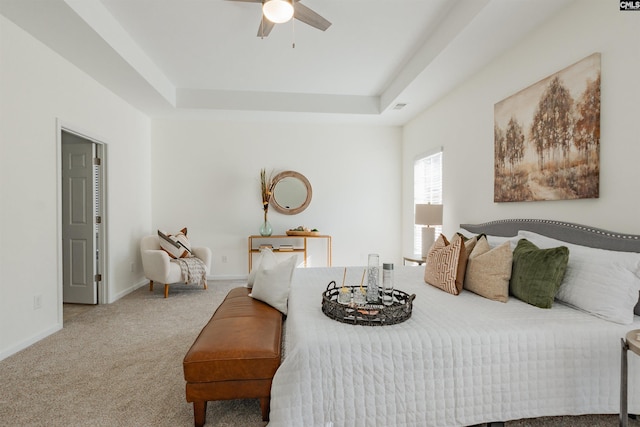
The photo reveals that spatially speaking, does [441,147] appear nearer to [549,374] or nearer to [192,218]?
[549,374]

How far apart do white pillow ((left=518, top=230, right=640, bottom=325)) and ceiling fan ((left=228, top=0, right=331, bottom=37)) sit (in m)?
2.45

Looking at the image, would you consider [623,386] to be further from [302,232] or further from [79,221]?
[79,221]

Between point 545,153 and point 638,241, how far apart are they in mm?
959

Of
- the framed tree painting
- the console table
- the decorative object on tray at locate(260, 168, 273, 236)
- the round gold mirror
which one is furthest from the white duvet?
the round gold mirror

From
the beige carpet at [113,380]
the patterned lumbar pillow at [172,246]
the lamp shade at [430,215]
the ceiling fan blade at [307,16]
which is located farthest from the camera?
the patterned lumbar pillow at [172,246]

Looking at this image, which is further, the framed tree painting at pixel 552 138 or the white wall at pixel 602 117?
the framed tree painting at pixel 552 138

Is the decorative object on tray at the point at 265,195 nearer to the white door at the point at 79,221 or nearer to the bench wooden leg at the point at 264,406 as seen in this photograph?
the white door at the point at 79,221

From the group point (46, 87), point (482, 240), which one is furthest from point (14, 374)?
point (482, 240)

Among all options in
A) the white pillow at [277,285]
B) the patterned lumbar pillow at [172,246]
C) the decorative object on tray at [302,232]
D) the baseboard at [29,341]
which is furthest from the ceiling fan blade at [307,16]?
the baseboard at [29,341]

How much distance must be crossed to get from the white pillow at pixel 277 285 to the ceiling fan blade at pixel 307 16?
1.88 metres

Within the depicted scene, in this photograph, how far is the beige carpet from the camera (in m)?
1.75

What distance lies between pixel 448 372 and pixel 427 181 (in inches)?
142

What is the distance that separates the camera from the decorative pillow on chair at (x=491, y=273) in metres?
2.11

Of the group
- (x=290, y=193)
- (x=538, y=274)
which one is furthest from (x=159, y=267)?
(x=538, y=274)
